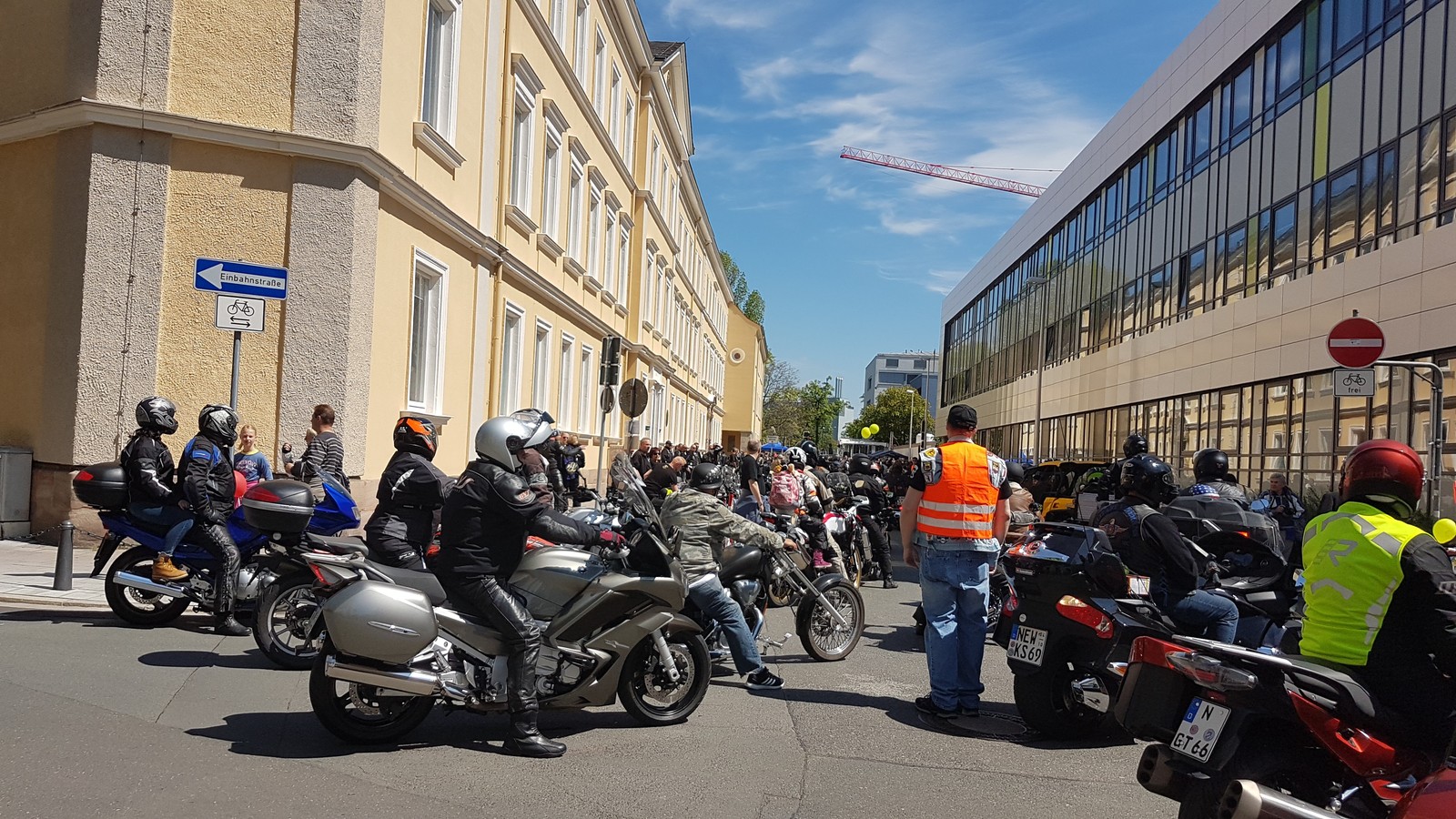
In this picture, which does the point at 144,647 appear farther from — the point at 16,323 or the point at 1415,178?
the point at 1415,178

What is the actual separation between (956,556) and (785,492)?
6131mm

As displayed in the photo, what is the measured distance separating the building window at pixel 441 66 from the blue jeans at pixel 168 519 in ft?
27.5

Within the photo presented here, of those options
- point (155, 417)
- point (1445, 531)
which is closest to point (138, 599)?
point (155, 417)

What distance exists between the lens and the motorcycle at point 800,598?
25.3ft

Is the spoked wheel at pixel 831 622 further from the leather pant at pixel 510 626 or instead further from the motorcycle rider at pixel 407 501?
the leather pant at pixel 510 626

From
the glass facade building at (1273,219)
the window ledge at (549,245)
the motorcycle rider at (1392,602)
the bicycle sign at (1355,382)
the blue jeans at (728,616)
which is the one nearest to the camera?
the motorcycle rider at (1392,602)

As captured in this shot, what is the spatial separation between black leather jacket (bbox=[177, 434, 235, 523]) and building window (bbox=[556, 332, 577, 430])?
15.3 m

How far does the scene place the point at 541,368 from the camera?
22.2 m

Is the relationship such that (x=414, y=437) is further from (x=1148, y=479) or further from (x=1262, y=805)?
(x=1262, y=805)

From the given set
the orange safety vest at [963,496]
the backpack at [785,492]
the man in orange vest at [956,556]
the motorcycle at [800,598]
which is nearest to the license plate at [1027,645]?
the man in orange vest at [956,556]

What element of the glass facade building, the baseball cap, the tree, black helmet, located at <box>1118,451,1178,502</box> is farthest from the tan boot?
the tree

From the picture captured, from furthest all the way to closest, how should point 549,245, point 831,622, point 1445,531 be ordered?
point 549,245 < point 831,622 < point 1445,531

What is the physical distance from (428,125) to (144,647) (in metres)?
8.88

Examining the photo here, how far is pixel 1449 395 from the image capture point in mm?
16797
